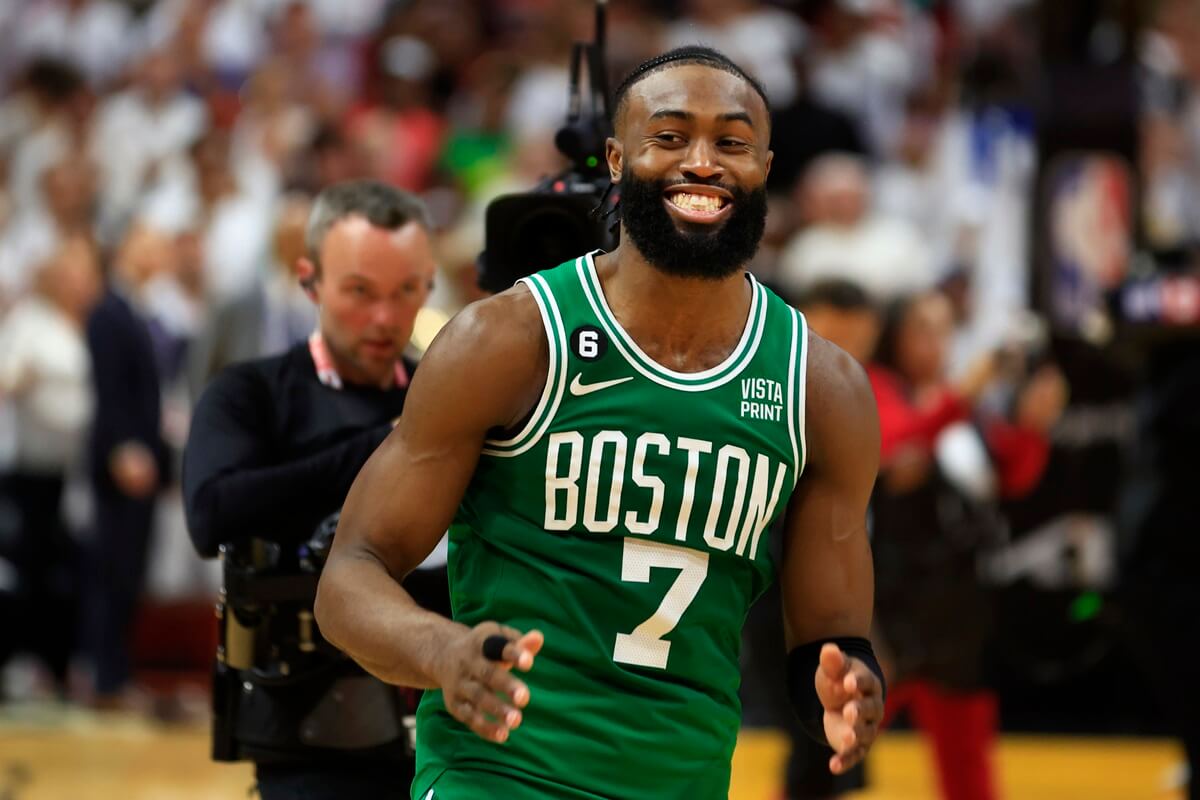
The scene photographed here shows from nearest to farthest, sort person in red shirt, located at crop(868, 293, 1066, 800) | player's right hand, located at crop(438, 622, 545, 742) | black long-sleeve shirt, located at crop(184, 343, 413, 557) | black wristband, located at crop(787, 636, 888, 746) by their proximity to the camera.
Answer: player's right hand, located at crop(438, 622, 545, 742)
black wristband, located at crop(787, 636, 888, 746)
black long-sleeve shirt, located at crop(184, 343, 413, 557)
person in red shirt, located at crop(868, 293, 1066, 800)

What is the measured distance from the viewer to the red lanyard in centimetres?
458

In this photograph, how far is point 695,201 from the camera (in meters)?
3.41

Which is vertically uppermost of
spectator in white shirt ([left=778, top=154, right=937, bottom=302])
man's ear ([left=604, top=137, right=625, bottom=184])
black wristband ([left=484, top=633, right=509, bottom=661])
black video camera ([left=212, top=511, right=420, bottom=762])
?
spectator in white shirt ([left=778, top=154, right=937, bottom=302])

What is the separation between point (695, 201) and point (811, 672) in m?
0.86

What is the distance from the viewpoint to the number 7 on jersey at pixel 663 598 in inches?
133

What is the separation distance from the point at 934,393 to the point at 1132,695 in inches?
128

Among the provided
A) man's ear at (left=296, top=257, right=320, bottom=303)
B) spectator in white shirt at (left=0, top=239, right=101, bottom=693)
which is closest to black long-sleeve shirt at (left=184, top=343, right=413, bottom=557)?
man's ear at (left=296, top=257, right=320, bottom=303)

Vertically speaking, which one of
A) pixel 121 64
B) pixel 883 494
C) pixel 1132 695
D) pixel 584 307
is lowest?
pixel 1132 695

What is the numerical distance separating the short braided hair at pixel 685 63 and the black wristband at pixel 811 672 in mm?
958

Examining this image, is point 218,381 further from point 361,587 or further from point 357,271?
point 361,587

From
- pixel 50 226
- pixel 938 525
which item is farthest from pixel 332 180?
pixel 938 525

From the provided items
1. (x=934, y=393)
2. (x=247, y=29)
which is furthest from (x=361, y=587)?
(x=247, y=29)

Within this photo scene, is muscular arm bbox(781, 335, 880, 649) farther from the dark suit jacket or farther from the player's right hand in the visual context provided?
the dark suit jacket

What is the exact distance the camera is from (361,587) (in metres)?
3.27
